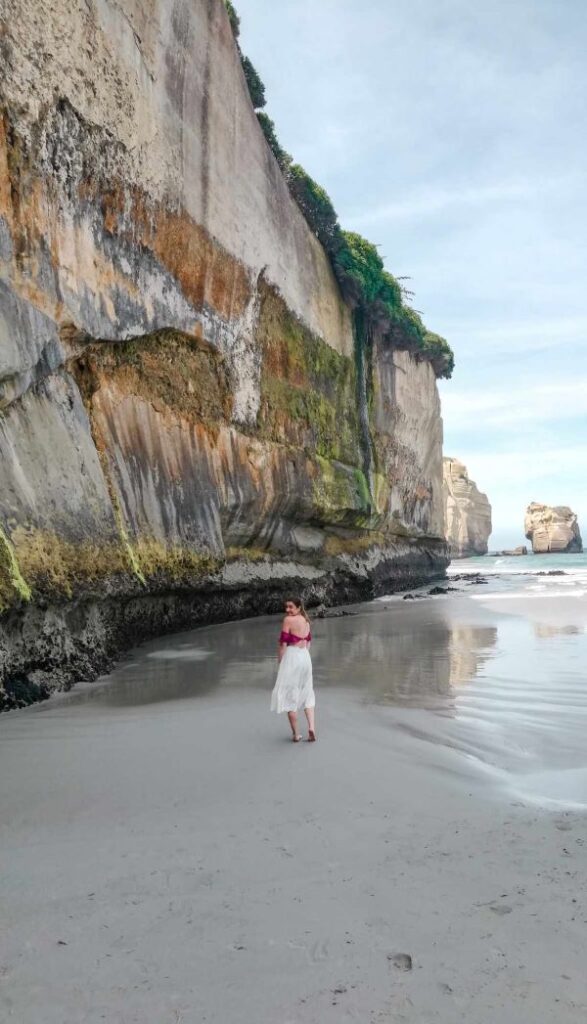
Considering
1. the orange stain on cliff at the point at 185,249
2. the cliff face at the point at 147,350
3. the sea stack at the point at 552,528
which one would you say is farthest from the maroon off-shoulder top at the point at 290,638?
the sea stack at the point at 552,528

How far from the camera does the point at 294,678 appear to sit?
544 cm

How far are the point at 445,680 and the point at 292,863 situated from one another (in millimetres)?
5282

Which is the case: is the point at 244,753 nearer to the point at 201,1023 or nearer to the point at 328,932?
the point at 328,932

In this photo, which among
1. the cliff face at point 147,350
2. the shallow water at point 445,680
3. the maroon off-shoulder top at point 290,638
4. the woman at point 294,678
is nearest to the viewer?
the shallow water at point 445,680

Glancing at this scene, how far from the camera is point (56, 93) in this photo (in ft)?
28.4

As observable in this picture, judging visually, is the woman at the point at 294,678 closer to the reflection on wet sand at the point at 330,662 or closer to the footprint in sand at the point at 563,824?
the reflection on wet sand at the point at 330,662

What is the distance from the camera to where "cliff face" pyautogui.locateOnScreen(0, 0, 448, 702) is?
25.3 feet

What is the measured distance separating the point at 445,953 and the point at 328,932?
44 centimetres

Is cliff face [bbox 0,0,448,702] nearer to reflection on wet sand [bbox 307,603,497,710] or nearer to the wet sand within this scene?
the wet sand

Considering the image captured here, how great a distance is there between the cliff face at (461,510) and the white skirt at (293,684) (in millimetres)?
81733

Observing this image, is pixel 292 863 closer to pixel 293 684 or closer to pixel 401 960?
pixel 401 960

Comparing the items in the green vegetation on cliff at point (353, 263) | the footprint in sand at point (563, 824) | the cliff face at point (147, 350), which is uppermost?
the green vegetation on cliff at point (353, 263)

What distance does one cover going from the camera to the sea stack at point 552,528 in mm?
86250

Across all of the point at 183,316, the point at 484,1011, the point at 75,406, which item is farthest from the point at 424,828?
the point at 183,316
